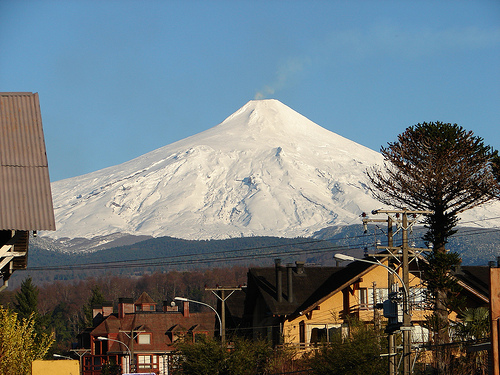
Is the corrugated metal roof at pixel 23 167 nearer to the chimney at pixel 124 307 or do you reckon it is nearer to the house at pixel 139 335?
the house at pixel 139 335

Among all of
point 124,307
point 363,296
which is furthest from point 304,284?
point 124,307

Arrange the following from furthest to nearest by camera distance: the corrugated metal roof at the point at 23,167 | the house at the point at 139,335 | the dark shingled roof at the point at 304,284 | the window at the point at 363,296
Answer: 1. the house at the point at 139,335
2. the window at the point at 363,296
3. the dark shingled roof at the point at 304,284
4. the corrugated metal roof at the point at 23,167

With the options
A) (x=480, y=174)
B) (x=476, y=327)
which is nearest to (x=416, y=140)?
(x=480, y=174)

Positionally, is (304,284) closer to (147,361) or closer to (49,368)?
(49,368)

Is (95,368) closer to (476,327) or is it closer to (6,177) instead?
(476,327)

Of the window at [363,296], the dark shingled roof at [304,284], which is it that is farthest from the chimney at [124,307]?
the window at [363,296]

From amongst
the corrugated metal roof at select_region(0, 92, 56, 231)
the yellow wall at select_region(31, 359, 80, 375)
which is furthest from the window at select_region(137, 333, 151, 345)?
the yellow wall at select_region(31, 359, 80, 375)
